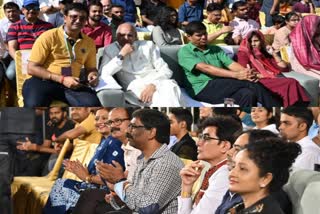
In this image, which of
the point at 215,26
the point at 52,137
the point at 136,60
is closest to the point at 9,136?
the point at 52,137

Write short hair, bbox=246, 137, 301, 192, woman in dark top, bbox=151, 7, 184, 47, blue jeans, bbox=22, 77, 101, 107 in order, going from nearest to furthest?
short hair, bbox=246, 137, 301, 192
blue jeans, bbox=22, 77, 101, 107
woman in dark top, bbox=151, 7, 184, 47

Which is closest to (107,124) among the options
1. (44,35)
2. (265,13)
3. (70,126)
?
(70,126)

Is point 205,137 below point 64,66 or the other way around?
the other way around

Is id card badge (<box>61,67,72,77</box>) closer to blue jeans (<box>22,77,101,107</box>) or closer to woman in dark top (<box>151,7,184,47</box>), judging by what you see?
blue jeans (<box>22,77,101,107</box>)

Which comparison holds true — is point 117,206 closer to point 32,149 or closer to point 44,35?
point 32,149

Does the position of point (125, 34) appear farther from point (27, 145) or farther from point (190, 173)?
point (190, 173)

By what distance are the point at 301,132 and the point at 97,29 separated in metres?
3.71

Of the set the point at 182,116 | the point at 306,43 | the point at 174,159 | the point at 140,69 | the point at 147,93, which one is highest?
the point at 182,116

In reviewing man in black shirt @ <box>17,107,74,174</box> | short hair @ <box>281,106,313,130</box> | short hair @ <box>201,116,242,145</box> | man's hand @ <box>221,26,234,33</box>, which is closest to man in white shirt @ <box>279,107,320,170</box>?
short hair @ <box>281,106,313,130</box>

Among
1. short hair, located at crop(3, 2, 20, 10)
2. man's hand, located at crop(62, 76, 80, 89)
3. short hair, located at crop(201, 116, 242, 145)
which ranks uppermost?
short hair, located at crop(201, 116, 242, 145)

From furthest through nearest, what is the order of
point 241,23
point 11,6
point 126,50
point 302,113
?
point 241,23 → point 11,6 → point 126,50 → point 302,113

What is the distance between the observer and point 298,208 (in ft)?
15.9

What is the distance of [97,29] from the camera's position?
8.41m

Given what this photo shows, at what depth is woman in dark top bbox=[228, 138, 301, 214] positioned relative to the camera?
191 inches
